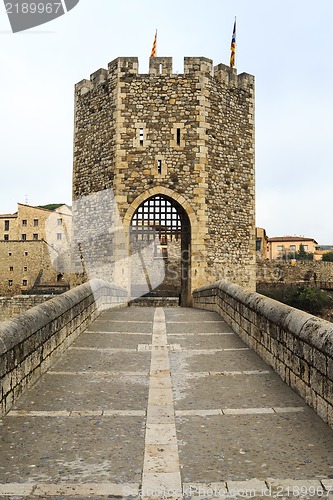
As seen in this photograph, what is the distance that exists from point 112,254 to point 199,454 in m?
12.8

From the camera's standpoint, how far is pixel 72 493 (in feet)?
8.00

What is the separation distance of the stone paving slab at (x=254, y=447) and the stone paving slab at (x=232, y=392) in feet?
1.03

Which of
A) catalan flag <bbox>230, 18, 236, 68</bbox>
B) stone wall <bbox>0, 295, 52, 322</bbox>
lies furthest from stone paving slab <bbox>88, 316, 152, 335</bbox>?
catalan flag <bbox>230, 18, 236, 68</bbox>

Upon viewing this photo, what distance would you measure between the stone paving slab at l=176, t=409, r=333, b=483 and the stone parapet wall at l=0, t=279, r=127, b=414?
1475 mm

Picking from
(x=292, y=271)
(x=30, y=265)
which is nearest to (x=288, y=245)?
(x=292, y=271)

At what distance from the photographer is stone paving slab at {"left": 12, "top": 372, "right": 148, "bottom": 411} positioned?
392cm

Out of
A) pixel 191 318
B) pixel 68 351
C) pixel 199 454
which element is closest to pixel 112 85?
pixel 191 318

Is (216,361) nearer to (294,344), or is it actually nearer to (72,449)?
(294,344)

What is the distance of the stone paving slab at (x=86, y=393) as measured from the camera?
3.92m

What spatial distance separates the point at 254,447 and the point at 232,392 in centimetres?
129

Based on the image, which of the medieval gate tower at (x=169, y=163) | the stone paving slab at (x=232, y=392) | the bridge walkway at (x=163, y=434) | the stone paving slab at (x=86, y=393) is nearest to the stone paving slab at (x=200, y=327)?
the bridge walkway at (x=163, y=434)

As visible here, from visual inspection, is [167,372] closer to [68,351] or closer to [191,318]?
[68,351]

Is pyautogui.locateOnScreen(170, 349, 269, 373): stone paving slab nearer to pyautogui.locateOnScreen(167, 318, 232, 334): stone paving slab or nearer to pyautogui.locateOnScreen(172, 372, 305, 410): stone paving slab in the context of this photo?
pyautogui.locateOnScreen(172, 372, 305, 410): stone paving slab

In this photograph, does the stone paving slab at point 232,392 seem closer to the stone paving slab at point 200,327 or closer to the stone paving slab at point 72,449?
the stone paving slab at point 72,449
